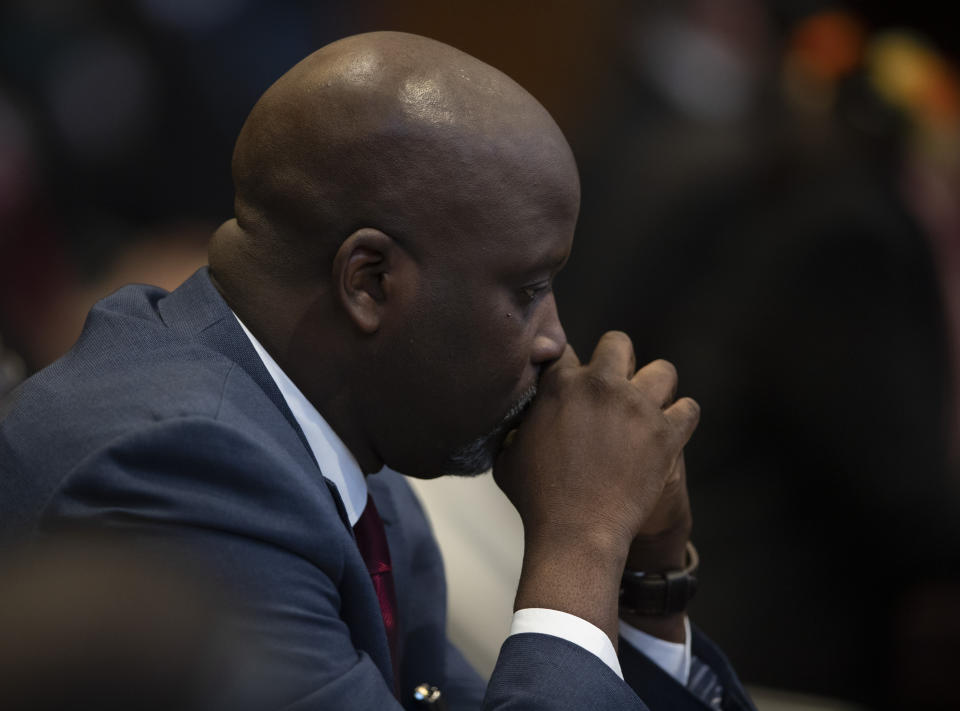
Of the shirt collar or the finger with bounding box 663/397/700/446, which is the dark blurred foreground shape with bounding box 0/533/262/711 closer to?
the shirt collar

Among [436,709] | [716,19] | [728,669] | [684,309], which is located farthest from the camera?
[716,19]

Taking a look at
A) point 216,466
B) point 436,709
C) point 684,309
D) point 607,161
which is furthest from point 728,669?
point 607,161

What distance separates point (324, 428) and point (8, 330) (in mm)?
1345

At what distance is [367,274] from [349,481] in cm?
23

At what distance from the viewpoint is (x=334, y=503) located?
1.10 metres

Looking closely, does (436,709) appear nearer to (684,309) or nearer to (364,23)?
(684,309)

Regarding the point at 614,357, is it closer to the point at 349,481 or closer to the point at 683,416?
the point at 683,416

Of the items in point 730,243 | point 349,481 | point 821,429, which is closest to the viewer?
point 349,481

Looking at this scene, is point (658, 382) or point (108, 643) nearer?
point (108, 643)

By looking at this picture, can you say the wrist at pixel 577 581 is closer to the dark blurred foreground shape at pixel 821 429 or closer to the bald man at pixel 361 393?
the bald man at pixel 361 393

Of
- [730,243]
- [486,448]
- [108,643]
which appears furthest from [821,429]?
[108,643]

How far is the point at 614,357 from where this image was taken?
1.22 metres

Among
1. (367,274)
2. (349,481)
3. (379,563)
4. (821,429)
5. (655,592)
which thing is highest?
(367,274)

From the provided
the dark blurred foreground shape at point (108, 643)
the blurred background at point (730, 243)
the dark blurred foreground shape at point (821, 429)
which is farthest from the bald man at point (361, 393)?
the dark blurred foreground shape at point (821, 429)
